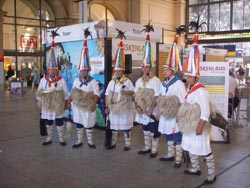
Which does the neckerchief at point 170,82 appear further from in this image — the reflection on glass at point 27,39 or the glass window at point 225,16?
the glass window at point 225,16

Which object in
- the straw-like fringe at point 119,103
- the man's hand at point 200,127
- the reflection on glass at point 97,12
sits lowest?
the man's hand at point 200,127

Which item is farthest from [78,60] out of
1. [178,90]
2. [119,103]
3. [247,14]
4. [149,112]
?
[247,14]

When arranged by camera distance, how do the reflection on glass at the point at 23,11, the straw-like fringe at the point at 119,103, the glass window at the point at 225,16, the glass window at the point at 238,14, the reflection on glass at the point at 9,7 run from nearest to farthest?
1. the straw-like fringe at the point at 119,103
2. the reflection on glass at the point at 9,7
3. the reflection on glass at the point at 23,11
4. the glass window at the point at 238,14
5. the glass window at the point at 225,16

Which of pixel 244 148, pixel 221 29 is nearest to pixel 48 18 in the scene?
pixel 221 29

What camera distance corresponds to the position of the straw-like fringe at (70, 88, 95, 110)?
5.78 meters

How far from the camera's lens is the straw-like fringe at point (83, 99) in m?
5.78

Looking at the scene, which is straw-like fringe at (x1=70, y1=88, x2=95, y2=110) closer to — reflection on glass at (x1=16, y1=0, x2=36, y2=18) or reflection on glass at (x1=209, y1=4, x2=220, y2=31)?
reflection on glass at (x1=16, y1=0, x2=36, y2=18)

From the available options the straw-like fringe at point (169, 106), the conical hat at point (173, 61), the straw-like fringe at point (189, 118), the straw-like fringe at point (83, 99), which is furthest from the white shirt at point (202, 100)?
the straw-like fringe at point (83, 99)

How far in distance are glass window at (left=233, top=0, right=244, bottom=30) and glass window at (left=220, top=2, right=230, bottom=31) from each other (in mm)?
497

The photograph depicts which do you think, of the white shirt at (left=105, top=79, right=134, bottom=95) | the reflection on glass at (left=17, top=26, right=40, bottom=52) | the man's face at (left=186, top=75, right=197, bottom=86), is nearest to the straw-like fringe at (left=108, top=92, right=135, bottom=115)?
the white shirt at (left=105, top=79, right=134, bottom=95)

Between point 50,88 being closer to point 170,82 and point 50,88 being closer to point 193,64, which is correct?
point 170,82

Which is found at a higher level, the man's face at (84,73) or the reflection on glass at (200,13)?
the reflection on glass at (200,13)

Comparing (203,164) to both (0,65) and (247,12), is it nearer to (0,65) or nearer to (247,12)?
(0,65)

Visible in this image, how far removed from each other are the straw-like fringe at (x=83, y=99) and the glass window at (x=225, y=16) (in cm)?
2242
